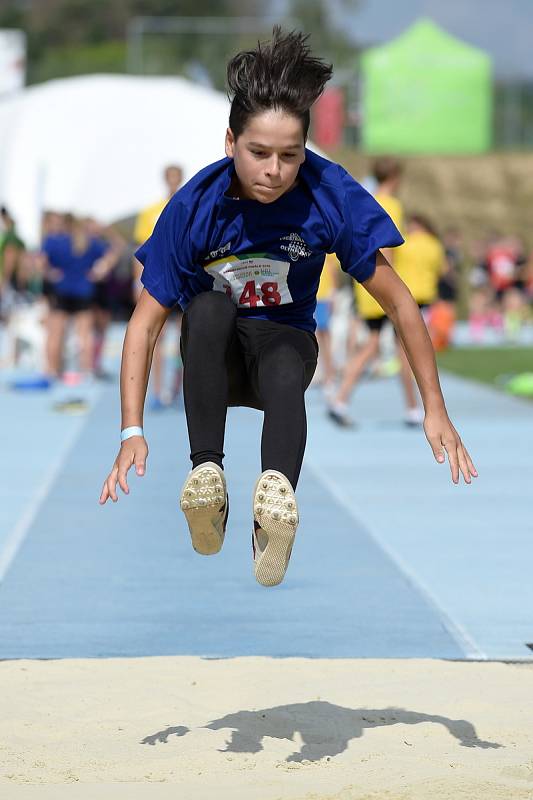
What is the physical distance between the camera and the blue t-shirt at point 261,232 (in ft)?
14.6

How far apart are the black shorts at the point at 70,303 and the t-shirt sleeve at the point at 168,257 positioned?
41.8 feet

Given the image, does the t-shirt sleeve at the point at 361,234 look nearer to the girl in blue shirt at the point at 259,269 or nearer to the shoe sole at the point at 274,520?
the girl in blue shirt at the point at 259,269

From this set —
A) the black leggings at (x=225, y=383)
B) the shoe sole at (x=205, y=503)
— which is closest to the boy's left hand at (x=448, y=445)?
the black leggings at (x=225, y=383)

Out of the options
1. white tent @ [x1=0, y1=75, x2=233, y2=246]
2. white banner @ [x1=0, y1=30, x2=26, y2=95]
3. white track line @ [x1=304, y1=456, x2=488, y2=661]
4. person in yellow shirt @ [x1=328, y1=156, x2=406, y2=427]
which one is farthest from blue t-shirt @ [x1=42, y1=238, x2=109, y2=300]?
white banner @ [x1=0, y1=30, x2=26, y2=95]

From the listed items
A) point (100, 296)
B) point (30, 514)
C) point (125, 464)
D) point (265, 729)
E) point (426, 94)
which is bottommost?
point (100, 296)

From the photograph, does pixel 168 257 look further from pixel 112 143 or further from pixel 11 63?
pixel 11 63

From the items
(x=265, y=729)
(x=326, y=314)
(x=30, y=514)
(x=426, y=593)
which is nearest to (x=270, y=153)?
(x=265, y=729)

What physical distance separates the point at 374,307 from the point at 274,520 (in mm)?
8576

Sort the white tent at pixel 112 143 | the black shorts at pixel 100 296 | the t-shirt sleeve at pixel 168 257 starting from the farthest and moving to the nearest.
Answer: the white tent at pixel 112 143 → the black shorts at pixel 100 296 → the t-shirt sleeve at pixel 168 257

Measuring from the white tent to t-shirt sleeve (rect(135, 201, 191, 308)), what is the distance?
1987 cm

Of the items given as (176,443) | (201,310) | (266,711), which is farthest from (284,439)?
(176,443)

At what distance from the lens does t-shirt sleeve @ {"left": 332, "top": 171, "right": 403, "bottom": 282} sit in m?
4.46

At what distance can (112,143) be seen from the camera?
81.8 feet

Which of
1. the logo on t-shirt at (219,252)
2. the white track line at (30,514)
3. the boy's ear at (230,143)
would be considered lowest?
the white track line at (30,514)
